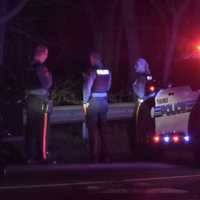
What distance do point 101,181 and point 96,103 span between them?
3.68m

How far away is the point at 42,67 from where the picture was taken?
15.8 metres

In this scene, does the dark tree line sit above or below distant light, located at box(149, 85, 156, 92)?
above

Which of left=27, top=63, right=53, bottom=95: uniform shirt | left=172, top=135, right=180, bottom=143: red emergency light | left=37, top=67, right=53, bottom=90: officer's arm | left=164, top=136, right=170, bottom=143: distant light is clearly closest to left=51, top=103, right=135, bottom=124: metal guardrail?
left=27, top=63, right=53, bottom=95: uniform shirt

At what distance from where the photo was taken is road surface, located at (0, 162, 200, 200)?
11.9 m

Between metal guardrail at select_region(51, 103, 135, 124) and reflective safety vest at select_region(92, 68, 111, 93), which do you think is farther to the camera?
metal guardrail at select_region(51, 103, 135, 124)

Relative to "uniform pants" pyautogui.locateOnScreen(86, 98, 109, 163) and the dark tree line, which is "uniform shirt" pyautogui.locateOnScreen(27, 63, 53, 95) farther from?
the dark tree line

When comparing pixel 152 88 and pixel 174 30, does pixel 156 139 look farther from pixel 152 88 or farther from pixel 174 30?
pixel 174 30

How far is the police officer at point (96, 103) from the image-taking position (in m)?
16.5

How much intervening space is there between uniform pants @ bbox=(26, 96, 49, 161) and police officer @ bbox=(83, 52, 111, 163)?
2.93ft

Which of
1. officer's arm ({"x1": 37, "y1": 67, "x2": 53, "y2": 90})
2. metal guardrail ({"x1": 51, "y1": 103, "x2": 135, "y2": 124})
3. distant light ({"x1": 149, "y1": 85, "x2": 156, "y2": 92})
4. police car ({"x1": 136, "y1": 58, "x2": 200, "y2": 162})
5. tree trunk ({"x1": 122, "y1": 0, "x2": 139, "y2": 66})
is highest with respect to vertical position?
tree trunk ({"x1": 122, "y1": 0, "x2": 139, "y2": 66})

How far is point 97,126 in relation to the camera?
16969 mm

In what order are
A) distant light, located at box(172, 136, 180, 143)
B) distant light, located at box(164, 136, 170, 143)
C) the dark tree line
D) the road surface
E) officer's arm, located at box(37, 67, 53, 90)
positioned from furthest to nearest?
the dark tree line, officer's arm, located at box(37, 67, 53, 90), distant light, located at box(164, 136, 170, 143), distant light, located at box(172, 136, 180, 143), the road surface

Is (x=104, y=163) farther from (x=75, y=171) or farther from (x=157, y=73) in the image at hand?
(x=157, y=73)

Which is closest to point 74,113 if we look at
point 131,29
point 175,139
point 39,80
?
point 39,80
